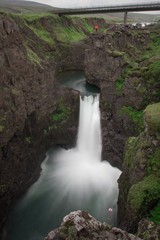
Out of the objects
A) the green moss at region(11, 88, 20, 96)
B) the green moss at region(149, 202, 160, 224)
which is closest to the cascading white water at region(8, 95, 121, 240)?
the green moss at region(149, 202, 160, 224)

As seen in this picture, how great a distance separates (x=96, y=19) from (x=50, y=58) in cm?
3196

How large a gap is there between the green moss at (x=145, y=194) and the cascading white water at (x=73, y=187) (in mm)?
5877

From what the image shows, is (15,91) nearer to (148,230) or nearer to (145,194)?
(145,194)

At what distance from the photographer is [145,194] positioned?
47.4ft

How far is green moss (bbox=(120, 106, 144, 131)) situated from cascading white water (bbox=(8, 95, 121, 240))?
10.3 ft

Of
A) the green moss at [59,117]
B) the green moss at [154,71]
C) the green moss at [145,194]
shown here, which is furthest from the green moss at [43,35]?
the green moss at [145,194]

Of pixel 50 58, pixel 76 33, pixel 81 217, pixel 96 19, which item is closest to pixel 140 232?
pixel 81 217

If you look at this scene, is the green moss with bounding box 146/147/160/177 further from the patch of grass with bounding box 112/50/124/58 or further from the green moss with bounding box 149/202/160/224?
the patch of grass with bounding box 112/50/124/58

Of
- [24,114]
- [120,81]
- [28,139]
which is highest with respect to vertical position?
[120,81]

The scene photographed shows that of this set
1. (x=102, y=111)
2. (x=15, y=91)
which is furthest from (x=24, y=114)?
(x=102, y=111)

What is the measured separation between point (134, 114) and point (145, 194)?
490 inches

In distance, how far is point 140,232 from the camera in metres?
12.2

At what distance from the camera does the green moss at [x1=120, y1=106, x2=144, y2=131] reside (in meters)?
24.8

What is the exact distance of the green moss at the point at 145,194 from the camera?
14352 millimetres
